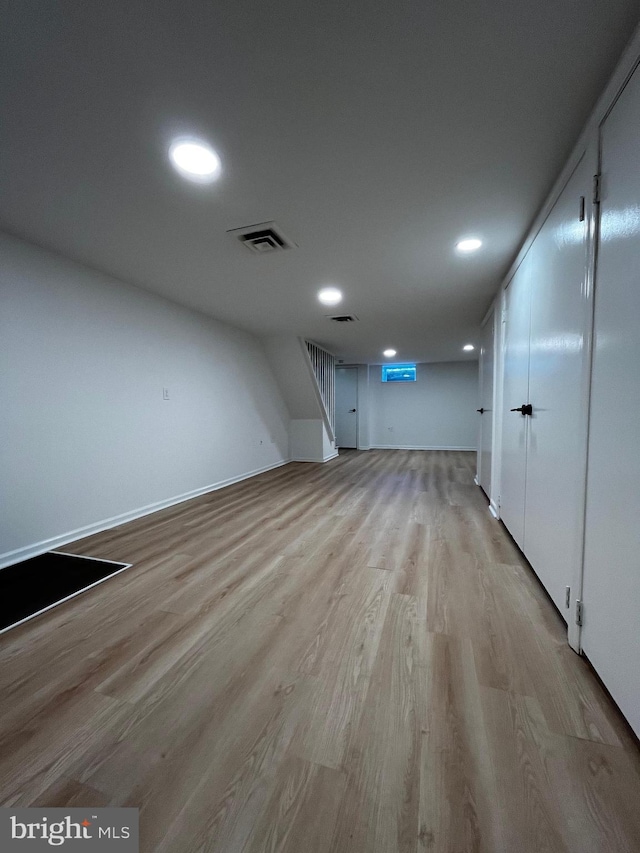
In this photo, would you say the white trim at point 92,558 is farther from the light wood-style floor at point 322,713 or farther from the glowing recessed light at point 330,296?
the glowing recessed light at point 330,296

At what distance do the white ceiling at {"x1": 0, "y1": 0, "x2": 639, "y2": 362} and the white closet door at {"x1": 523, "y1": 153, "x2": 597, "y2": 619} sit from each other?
12.7 inches

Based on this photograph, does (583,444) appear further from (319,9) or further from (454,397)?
(454,397)

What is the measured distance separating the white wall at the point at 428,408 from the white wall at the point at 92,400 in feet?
16.6

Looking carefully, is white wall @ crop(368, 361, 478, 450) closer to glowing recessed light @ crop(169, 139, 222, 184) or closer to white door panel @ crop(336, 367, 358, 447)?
white door panel @ crop(336, 367, 358, 447)

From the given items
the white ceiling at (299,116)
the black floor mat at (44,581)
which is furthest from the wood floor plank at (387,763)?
the white ceiling at (299,116)

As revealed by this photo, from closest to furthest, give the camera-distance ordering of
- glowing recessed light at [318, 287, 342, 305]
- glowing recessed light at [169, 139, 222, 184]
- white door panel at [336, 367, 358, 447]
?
glowing recessed light at [169, 139, 222, 184] < glowing recessed light at [318, 287, 342, 305] < white door panel at [336, 367, 358, 447]

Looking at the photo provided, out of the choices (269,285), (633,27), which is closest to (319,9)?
(633,27)

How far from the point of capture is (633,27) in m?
1.04

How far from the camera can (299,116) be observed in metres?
1.38

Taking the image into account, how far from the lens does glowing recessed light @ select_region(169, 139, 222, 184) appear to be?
60.0 inches

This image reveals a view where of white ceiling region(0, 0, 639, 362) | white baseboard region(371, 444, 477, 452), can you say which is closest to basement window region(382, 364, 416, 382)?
white baseboard region(371, 444, 477, 452)

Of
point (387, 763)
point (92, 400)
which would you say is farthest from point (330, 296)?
point (387, 763)

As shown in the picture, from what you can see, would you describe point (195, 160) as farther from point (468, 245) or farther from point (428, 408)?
point (428, 408)

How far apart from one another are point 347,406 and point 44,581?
7.31m
